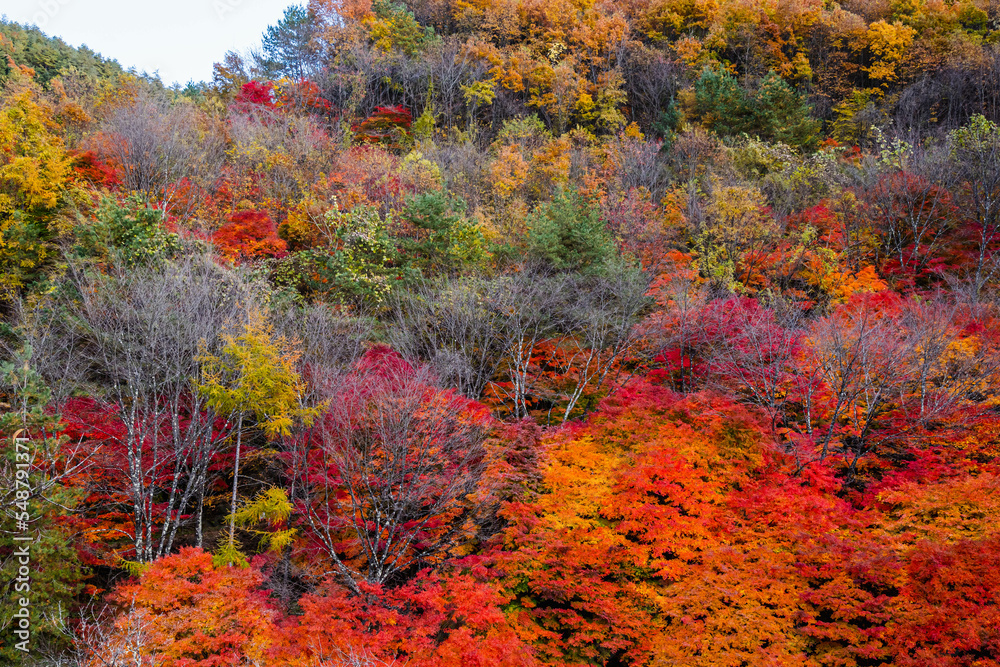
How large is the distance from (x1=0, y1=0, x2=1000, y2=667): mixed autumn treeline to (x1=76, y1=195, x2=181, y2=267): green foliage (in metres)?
0.10

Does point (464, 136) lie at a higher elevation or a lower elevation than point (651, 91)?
lower

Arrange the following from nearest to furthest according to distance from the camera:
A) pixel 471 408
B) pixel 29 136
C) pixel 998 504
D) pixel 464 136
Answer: pixel 998 504
pixel 471 408
pixel 29 136
pixel 464 136

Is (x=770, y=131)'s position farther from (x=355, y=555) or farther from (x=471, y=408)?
(x=355, y=555)

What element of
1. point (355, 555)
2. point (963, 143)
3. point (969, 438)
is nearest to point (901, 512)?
point (969, 438)

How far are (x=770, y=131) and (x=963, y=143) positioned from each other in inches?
328

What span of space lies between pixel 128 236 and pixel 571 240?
570 inches

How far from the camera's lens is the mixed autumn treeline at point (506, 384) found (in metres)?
9.58

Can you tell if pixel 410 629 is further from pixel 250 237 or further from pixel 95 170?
pixel 95 170

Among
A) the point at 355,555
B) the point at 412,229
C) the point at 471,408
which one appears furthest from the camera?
the point at 412,229

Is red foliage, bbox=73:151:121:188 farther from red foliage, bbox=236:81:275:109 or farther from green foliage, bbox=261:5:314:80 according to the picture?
Result: green foliage, bbox=261:5:314:80

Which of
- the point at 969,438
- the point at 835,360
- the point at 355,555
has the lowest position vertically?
the point at 355,555

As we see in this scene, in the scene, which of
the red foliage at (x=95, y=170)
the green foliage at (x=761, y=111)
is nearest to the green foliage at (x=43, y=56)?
the red foliage at (x=95, y=170)

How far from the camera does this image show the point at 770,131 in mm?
28453

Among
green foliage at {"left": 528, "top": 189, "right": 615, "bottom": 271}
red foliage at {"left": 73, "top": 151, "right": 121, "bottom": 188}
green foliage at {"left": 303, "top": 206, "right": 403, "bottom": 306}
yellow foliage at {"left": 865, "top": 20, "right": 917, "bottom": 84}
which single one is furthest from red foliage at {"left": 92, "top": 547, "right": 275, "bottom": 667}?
yellow foliage at {"left": 865, "top": 20, "right": 917, "bottom": 84}
